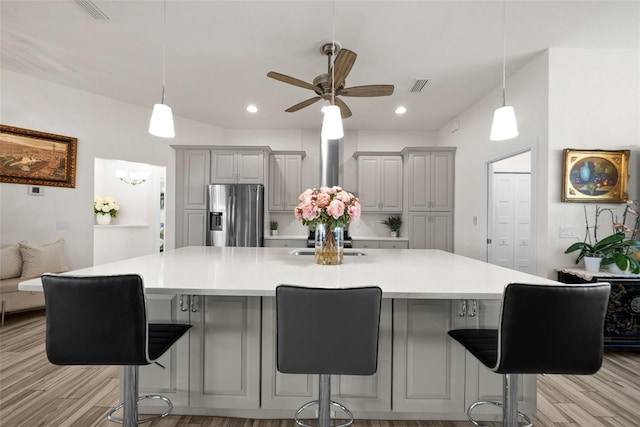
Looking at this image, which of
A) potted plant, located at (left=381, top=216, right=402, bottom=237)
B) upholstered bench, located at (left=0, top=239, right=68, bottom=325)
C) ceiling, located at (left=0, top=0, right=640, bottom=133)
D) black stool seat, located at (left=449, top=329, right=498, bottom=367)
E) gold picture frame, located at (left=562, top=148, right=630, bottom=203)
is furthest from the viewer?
potted plant, located at (left=381, top=216, right=402, bottom=237)

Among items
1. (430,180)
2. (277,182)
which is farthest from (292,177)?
(430,180)

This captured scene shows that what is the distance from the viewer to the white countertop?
1383 mm

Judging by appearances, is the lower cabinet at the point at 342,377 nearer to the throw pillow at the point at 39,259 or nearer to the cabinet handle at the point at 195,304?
the cabinet handle at the point at 195,304

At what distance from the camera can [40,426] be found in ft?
6.03

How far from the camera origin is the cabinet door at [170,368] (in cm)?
189

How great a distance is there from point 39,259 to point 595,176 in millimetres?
5834

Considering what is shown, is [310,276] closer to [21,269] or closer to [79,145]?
[21,269]

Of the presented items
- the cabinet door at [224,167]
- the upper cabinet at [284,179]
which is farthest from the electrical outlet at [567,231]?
the cabinet door at [224,167]

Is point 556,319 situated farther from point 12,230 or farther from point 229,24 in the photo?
point 12,230

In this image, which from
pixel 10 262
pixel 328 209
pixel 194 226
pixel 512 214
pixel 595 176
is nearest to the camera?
pixel 328 209

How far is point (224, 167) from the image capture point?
5.04m

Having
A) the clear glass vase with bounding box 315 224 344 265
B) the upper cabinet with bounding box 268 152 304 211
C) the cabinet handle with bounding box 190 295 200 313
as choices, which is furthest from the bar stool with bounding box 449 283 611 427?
the upper cabinet with bounding box 268 152 304 211

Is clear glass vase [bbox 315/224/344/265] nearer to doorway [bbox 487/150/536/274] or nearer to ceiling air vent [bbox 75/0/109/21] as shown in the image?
ceiling air vent [bbox 75/0/109/21]

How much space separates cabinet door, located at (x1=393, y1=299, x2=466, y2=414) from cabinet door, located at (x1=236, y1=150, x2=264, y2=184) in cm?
365
